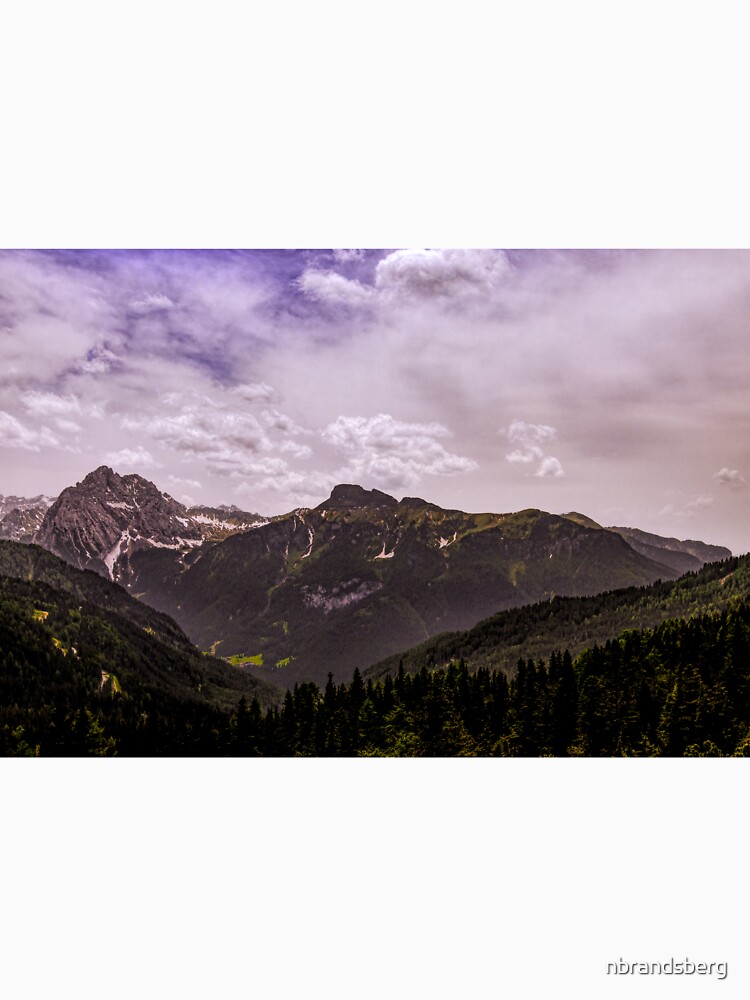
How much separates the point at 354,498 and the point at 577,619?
12.0 meters

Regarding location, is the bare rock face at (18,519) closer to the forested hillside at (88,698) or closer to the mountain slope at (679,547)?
the forested hillside at (88,698)

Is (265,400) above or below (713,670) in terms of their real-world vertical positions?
above

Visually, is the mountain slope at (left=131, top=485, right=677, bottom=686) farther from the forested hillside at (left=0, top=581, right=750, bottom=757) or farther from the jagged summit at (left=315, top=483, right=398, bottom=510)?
the forested hillside at (left=0, top=581, right=750, bottom=757)

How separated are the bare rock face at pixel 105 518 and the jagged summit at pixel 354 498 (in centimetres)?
659

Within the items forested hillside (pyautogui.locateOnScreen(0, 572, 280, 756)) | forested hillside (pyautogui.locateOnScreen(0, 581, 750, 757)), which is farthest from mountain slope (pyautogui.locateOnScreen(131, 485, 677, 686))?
forested hillside (pyautogui.locateOnScreen(0, 581, 750, 757))

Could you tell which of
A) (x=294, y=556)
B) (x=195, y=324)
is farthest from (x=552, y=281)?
(x=294, y=556)

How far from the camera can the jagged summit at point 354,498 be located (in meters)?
21.3

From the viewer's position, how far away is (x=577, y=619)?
26.9 meters

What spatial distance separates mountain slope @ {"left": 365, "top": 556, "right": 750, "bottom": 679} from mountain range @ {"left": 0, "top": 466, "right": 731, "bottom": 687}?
101 centimetres

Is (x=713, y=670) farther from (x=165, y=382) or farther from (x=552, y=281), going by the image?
(x=165, y=382)

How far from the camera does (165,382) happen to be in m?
17.3

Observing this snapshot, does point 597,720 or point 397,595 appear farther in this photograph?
point 397,595

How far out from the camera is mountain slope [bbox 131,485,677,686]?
6369 centimetres

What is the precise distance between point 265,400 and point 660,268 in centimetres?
1195
